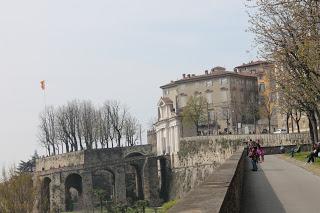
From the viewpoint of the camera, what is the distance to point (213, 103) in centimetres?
11594

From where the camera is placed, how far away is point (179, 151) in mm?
93688

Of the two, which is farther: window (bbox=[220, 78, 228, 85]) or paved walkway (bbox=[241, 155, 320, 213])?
window (bbox=[220, 78, 228, 85])

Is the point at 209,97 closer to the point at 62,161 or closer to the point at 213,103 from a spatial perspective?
the point at 213,103

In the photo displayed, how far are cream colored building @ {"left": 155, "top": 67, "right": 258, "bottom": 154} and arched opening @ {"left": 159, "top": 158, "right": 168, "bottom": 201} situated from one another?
3077 millimetres

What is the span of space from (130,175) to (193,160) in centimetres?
1698

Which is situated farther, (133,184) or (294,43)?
(133,184)

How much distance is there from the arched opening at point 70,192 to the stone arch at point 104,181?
9.30 ft

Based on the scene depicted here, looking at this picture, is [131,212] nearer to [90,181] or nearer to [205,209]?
[90,181]

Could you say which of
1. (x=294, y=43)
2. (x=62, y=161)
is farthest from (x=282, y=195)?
(x=62, y=161)

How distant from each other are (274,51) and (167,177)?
6795 centimetres

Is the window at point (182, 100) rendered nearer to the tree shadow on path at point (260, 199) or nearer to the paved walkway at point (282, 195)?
the paved walkway at point (282, 195)

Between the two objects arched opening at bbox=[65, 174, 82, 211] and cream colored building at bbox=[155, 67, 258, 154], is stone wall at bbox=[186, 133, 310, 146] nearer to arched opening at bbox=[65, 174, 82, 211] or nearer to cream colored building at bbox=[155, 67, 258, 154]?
cream colored building at bbox=[155, 67, 258, 154]

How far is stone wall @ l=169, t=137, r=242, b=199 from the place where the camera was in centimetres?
8112

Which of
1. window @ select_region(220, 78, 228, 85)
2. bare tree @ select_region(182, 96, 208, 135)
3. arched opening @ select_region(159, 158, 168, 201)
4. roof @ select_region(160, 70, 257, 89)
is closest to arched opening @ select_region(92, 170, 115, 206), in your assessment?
arched opening @ select_region(159, 158, 168, 201)
